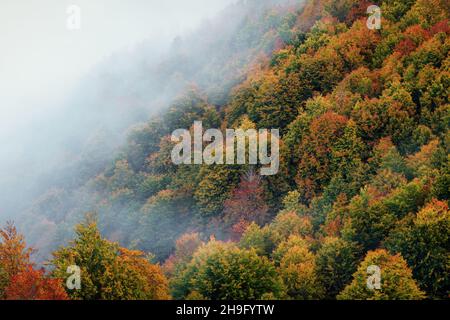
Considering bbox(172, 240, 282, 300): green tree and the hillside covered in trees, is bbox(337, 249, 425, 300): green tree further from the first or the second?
bbox(172, 240, 282, 300): green tree

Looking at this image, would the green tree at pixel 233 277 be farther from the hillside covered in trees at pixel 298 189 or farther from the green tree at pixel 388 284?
the green tree at pixel 388 284

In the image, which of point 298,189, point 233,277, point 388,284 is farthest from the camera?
point 298,189

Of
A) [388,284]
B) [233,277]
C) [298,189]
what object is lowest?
[388,284]

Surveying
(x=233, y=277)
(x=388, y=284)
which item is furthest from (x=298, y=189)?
(x=233, y=277)

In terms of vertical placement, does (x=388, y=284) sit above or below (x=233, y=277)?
below

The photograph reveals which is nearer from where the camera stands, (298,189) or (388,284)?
(388,284)

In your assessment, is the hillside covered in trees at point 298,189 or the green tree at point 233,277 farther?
the hillside covered in trees at point 298,189

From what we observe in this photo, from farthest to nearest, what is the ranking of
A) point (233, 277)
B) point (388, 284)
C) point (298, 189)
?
point (298, 189) < point (233, 277) < point (388, 284)

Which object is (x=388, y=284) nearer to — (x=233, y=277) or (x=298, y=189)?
(x=233, y=277)

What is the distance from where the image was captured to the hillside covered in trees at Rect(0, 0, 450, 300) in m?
35.4

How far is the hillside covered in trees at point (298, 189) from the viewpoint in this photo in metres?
35.4

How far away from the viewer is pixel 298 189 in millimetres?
60906

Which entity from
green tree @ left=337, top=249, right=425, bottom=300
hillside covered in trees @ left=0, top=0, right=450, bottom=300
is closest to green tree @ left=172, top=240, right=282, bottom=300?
hillside covered in trees @ left=0, top=0, right=450, bottom=300

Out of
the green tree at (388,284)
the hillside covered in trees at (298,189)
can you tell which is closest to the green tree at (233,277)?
the hillside covered in trees at (298,189)
